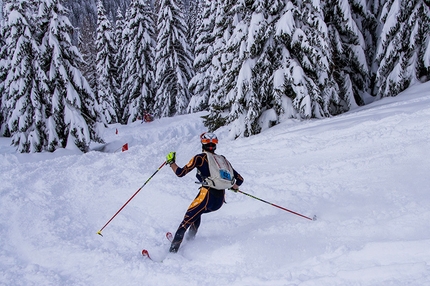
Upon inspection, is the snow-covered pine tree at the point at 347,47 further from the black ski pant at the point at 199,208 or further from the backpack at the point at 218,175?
the black ski pant at the point at 199,208

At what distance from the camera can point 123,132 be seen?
24.5 m

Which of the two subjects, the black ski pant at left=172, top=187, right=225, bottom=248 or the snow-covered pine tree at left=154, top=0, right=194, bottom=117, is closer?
the black ski pant at left=172, top=187, right=225, bottom=248

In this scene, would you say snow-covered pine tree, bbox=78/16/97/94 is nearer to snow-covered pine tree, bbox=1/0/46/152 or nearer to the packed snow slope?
snow-covered pine tree, bbox=1/0/46/152

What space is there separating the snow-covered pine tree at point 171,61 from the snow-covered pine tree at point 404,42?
19066mm

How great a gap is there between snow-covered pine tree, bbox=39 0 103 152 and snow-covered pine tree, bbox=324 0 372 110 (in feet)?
45.5

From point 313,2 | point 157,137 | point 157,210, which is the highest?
point 313,2

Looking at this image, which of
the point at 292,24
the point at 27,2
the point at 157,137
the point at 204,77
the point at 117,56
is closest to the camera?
the point at 292,24

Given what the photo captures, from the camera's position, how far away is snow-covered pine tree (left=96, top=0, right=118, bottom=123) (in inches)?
1282

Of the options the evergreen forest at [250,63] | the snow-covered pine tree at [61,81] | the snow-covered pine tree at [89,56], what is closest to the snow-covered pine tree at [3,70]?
the evergreen forest at [250,63]

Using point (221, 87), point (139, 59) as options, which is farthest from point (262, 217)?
point (139, 59)

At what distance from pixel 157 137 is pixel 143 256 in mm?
18323

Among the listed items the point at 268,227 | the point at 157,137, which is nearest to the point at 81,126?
the point at 157,137

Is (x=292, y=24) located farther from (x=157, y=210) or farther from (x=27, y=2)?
(x=27, y=2)

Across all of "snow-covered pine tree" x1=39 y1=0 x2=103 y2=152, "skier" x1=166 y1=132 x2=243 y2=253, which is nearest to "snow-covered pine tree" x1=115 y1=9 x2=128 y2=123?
"snow-covered pine tree" x1=39 y1=0 x2=103 y2=152
